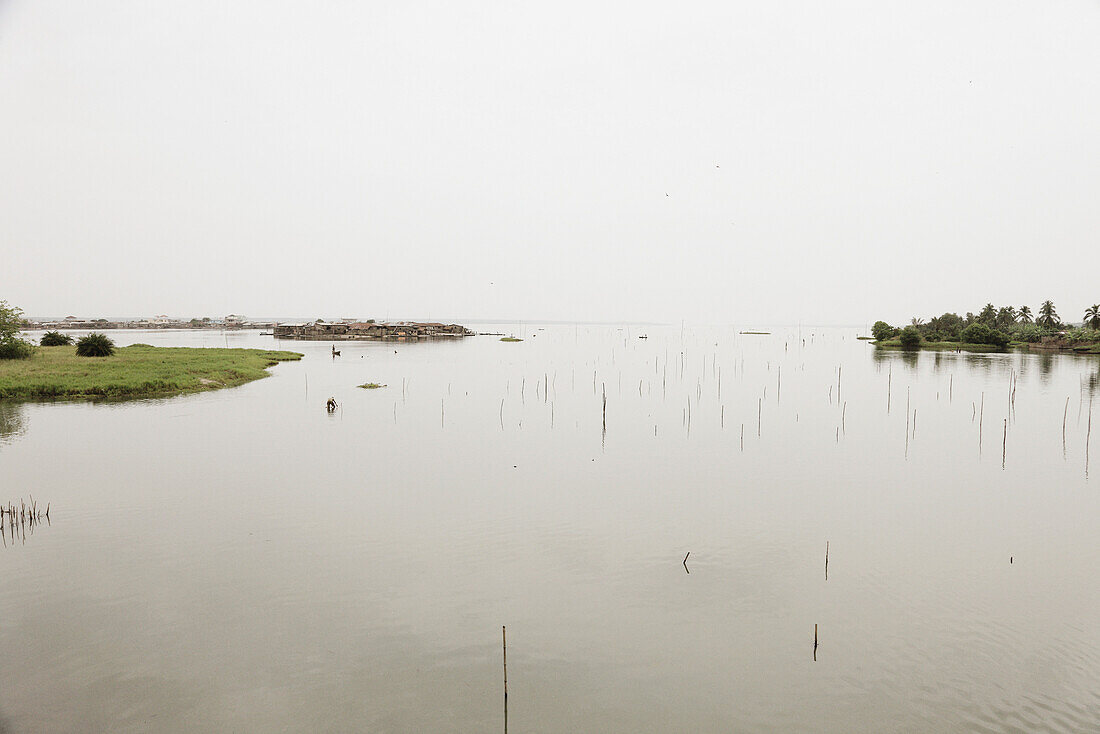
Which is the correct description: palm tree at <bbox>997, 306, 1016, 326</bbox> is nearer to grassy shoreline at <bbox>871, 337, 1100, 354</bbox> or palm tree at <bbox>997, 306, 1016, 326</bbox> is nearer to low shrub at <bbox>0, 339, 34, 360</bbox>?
grassy shoreline at <bbox>871, 337, 1100, 354</bbox>

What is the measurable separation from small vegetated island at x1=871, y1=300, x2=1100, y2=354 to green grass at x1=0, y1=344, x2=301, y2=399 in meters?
89.5

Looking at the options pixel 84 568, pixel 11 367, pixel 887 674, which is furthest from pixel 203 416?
pixel 887 674

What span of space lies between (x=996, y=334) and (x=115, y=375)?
104 meters

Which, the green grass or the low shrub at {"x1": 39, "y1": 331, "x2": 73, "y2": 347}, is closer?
the green grass

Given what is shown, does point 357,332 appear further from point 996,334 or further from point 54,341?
point 996,334

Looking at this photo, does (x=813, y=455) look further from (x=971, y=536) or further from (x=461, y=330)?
(x=461, y=330)

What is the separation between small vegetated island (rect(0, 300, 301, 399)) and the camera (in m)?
32.4

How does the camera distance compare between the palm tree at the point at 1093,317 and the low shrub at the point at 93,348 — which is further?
the palm tree at the point at 1093,317

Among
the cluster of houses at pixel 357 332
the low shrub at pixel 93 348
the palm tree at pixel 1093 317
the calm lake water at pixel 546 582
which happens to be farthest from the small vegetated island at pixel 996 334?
the low shrub at pixel 93 348

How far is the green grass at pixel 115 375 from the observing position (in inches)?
1273

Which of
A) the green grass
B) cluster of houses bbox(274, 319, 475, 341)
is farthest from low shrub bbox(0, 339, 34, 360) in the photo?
cluster of houses bbox(274, 319, 475, 341)

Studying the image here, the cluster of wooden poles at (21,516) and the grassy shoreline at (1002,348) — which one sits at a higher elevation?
the grassy shoreline at (1002,348)

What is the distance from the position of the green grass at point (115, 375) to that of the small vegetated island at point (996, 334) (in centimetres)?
8949

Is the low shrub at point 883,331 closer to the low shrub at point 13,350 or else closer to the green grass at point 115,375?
the green grass at point 115,375
